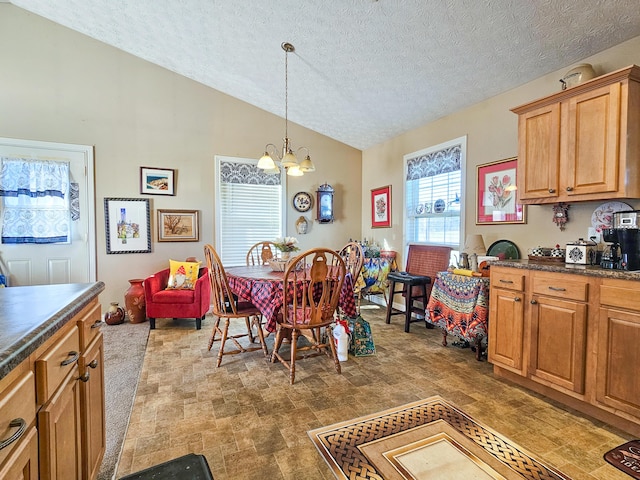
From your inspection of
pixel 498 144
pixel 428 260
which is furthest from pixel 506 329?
pixel 498 144

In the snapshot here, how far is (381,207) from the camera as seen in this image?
5207mm

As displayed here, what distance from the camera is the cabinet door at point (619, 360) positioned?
71.9 inches

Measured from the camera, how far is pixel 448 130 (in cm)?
393

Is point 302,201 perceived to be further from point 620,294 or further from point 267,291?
point 620,294

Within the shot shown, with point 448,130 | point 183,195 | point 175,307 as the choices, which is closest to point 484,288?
point 448,130

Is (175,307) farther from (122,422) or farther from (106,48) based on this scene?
(106,48)

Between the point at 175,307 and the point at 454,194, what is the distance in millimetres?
3650

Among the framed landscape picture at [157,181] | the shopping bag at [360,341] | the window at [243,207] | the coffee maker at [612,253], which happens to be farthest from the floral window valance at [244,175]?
the coffee maker at [612,253]

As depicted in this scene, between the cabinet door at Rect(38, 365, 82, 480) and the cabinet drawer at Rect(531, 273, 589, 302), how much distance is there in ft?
8.91

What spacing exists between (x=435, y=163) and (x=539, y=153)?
62.8 inches

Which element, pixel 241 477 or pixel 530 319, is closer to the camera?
pixel 241 477

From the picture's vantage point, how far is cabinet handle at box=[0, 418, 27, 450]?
0.68m

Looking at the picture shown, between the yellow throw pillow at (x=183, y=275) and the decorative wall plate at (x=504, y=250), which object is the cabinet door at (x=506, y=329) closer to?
the decorative wall plate at (x=504, y=250)

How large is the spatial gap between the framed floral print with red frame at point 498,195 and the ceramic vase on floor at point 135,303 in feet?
13.9
